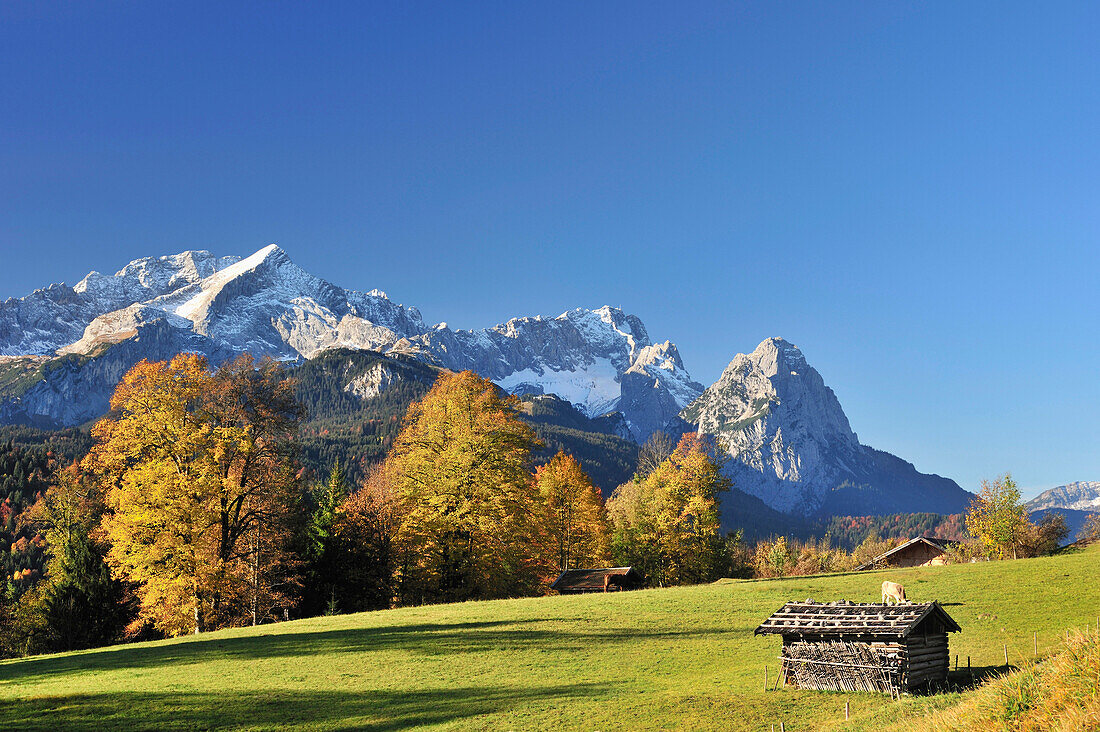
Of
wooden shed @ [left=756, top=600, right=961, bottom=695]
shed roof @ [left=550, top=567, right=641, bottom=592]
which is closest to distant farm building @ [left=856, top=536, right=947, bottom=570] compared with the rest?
shed roof @ [left=550, top=567, right=641, bottom=592]

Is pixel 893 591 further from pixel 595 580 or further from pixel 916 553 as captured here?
pixel 916 553

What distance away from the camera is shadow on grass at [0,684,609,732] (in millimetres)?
23484

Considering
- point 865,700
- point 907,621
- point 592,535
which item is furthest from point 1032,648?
point 592,535

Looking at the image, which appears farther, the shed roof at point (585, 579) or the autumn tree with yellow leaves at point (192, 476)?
the shed roof at point (585, 579)

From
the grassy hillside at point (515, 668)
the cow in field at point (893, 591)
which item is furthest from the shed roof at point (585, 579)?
the cow in field at point (893, 591)

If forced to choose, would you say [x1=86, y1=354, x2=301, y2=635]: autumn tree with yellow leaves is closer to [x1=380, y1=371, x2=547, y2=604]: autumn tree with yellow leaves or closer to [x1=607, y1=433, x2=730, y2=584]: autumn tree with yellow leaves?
[x1=380, y1=371, x2=547, y2=604]: autumn tree with yellow leaves

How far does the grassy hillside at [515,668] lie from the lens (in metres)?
23.9

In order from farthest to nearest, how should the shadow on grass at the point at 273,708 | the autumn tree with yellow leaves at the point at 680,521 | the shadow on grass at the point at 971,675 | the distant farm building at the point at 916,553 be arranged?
the distant farm building at the point at 916,553 < the autumn tree with yellow leaves at the point at 680,521 < the shadow on grass at the point at 971,675 < the shadow on grass at the point at 273,708

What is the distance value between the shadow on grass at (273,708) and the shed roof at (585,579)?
35.3m

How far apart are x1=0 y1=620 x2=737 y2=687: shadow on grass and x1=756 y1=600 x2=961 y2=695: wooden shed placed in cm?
975

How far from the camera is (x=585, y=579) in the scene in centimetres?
6359

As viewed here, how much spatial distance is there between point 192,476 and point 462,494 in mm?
17169

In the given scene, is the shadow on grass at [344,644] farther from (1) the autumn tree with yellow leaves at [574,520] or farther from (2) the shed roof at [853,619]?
(1) the autumn tree with yellow leaves at [574,520]

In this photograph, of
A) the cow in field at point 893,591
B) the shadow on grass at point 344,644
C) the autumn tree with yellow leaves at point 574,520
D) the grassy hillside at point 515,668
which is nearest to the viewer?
the grassy hillside at point 515,668
